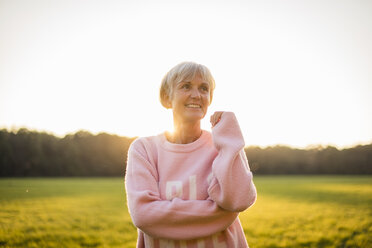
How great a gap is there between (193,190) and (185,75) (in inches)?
31.3

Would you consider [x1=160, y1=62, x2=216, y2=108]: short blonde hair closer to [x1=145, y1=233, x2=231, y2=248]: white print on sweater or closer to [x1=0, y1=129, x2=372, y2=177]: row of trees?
[x1=145, y1=233, x2=231, y2=248]: white print on sweater

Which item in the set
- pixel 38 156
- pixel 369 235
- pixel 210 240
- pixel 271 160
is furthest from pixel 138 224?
pixel 271 160

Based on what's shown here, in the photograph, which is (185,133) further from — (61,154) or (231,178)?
(61,154)

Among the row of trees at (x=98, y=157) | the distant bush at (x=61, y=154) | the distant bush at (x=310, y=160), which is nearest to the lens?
the distant bush at (x=61, y=154)

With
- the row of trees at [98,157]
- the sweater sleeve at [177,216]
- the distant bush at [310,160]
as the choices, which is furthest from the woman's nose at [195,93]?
the distant bush at [310,160]

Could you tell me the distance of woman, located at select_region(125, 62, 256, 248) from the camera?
1.75 m

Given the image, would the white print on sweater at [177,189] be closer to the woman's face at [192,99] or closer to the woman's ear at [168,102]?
the woman's face at [192,99]

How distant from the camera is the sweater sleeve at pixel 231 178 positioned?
1698mm

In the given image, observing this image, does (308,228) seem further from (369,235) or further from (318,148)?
(318,148)

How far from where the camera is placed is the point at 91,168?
227 feet

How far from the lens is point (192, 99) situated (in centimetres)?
198

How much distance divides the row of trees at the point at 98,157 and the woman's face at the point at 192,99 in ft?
186

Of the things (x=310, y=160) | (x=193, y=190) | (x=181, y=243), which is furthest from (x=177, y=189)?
(x=310, y=160)

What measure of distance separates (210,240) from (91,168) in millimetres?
71865
